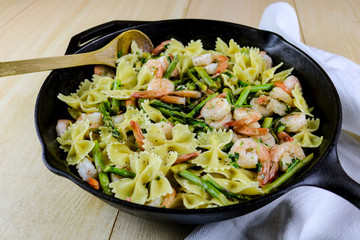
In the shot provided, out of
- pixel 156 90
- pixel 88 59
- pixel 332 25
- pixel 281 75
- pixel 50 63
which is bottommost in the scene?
pixel 332 25

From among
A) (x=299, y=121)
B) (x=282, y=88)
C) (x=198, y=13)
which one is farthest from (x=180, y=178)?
(x=198, y=13)

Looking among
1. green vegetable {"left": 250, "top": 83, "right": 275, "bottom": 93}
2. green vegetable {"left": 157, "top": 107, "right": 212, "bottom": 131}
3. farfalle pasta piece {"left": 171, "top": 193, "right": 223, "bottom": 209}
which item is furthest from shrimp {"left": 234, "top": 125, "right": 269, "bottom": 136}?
farfalle pasta piece {"left": 171, "top": 193, "right": 223, "bottom": 209}

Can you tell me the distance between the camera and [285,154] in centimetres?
221

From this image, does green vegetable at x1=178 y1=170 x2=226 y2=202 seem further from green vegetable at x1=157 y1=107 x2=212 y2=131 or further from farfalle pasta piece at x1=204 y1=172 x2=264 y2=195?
green vegetable at x1=157 y1=107 x2=212 y2=131

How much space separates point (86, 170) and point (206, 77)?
4.05 ft

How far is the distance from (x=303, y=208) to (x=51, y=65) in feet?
6.63

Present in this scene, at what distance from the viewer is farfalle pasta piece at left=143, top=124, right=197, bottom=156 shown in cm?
224

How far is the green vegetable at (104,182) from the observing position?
82.1 inches

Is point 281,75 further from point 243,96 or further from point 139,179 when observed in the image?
point 139,179

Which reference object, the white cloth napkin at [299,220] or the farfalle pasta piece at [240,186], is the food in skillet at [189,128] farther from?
the white cloth napkin at [299,220]

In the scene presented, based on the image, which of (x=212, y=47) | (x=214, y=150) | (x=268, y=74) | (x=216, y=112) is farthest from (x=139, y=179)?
(x=212, y=47)

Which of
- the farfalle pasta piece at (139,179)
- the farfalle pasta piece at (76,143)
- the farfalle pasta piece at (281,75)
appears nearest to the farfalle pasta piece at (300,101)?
the farfalle pasta piece at (281,75)

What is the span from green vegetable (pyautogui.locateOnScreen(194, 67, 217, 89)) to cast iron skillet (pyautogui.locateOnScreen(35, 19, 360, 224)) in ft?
2.11

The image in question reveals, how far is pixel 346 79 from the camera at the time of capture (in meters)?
2.82
